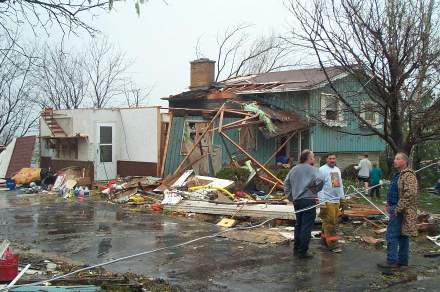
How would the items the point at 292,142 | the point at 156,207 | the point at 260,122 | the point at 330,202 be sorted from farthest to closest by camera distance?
the point at 292,142, the point at 260,122, the point at 156,207, the point at 330,202

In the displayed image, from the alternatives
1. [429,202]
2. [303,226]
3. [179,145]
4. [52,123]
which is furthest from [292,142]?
[303,226]

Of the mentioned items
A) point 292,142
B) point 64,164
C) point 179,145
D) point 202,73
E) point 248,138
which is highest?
point 202,73

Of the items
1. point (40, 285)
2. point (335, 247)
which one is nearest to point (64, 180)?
point (335, 247)

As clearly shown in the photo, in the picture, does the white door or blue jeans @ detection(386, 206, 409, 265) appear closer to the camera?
blue jeans @ detection(386, 206, 409, 265)

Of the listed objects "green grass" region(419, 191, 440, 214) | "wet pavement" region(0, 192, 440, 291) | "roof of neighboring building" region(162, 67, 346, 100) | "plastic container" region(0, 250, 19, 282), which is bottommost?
"wet pavement" region(0, 192, 440, 291)

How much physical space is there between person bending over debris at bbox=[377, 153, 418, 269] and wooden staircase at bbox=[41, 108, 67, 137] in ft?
58.7

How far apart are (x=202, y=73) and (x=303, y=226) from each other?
18664mm

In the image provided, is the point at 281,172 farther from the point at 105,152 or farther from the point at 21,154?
the point at 21,154

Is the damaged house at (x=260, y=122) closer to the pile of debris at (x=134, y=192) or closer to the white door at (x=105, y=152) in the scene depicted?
the pile of debris at (x=134, y=192)

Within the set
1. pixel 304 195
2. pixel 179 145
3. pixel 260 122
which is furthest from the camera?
pixel 179 145

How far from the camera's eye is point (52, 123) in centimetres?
2402

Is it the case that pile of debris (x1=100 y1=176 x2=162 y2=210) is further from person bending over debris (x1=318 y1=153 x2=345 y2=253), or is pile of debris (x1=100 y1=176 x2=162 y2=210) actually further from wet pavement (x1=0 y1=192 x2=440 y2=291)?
person bending over debris (x1=318 y1=153 x2=345 y2=253)

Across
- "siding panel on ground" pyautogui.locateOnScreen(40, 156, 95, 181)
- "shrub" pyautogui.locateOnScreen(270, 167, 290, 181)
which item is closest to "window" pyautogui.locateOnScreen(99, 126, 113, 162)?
"siding panel on ground" pyautogui.locateOnScreen(40, 156, 95, 181)

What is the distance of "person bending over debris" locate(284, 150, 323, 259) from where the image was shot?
9133mm
